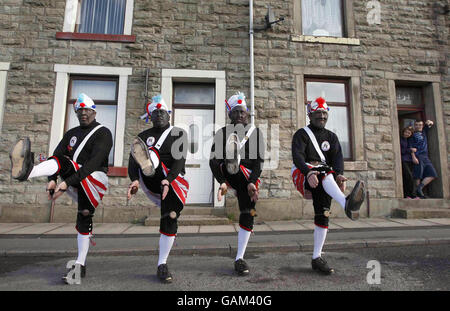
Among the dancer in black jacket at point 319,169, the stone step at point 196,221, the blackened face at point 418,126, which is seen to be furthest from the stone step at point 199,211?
the blackened face at point 418,126

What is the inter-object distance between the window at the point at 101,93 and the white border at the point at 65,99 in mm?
218

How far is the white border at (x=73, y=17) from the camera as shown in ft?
23.0

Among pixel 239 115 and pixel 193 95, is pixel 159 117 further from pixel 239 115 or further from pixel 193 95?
pixel 193 95

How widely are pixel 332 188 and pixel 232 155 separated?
1195 mm

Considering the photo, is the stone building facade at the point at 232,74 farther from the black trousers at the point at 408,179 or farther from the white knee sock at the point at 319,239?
the white knee sock at the point at 319,239

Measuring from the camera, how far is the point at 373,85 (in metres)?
7.41

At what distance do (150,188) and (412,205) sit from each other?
7.20m

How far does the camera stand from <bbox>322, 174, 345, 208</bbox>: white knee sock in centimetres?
284

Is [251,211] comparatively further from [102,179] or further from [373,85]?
[373,85]

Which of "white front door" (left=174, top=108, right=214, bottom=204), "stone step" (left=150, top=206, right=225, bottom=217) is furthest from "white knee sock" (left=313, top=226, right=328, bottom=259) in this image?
"white front door" (left=174, top=108, right=214, bottom=204)

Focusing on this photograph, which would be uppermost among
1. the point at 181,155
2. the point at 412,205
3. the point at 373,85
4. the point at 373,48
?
the point at 373,48
